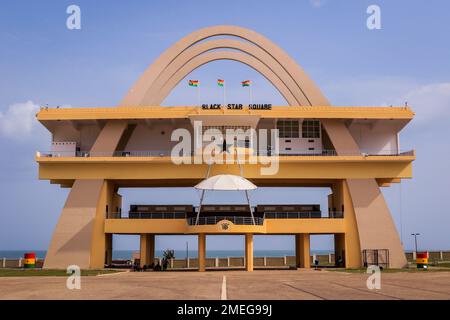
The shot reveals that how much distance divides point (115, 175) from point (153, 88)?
12383mm

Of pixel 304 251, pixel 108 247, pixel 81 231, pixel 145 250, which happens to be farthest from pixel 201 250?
pixel 81 231

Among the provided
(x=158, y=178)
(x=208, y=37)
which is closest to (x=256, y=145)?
(x=158, y=178)

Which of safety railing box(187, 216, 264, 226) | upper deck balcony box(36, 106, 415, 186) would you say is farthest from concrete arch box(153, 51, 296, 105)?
safety railing box(187, 216, 264, 226)

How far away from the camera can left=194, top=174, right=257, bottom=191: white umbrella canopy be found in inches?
1987

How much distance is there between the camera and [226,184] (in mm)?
50875

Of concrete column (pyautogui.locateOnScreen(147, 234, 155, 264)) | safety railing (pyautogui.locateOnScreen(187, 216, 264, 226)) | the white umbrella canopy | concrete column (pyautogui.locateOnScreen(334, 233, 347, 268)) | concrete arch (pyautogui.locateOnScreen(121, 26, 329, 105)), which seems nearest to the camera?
the white umbrella canopy

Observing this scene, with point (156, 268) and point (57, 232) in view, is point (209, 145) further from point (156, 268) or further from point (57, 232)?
point (57, 232)

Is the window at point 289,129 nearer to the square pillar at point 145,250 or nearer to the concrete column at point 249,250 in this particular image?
the concrete column at point 249,250

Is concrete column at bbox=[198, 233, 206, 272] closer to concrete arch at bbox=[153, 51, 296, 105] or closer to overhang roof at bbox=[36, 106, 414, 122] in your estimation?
overhang roof at bbox=[36, 106, 414, 122]

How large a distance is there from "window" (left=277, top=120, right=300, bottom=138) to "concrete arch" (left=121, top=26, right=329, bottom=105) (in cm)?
325

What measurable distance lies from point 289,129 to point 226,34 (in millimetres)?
14965

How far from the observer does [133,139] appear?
61.9 meters

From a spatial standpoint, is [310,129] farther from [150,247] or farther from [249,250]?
[150,247]

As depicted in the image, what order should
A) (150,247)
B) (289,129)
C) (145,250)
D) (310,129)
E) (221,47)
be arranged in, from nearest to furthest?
(145,250), (289,129), (310,129), (150,247), (221,47)
